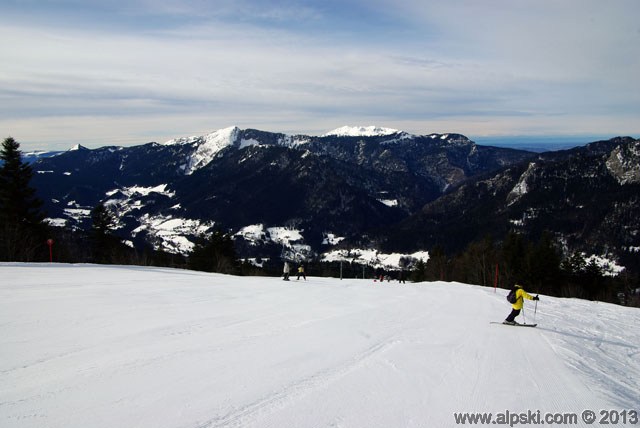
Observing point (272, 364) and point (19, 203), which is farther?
point (19, 203)

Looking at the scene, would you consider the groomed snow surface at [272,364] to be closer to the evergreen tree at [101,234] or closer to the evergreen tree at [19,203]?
the evergreen tree at [19,203]

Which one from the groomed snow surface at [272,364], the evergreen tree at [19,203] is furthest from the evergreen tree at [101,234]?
the groomed snow surface at [272,364]

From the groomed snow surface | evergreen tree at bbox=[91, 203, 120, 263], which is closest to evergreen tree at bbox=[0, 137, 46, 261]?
evergreen tree at bbox=[91, 203, 120, 263]

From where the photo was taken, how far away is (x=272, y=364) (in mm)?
8484

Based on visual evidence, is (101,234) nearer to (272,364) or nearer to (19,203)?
(19,203)

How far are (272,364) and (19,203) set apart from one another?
4048 cm

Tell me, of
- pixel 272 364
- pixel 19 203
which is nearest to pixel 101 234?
pixel 19 203

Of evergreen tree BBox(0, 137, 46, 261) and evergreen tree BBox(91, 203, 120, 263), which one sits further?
evergreen tree BBox(91, 203, 120, 263)

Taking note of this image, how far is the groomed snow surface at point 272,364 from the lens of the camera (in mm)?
6289

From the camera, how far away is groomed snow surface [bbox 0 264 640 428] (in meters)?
6.29

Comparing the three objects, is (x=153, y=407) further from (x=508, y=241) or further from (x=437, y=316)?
(x=508, y=241)

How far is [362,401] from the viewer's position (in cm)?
696

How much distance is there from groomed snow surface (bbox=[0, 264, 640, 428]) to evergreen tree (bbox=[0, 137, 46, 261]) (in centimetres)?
2431

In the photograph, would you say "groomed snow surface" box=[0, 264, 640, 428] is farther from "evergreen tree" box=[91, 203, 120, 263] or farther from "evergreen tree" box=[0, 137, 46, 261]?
"evergreen tree" box=[91, 203, 120, 263]
